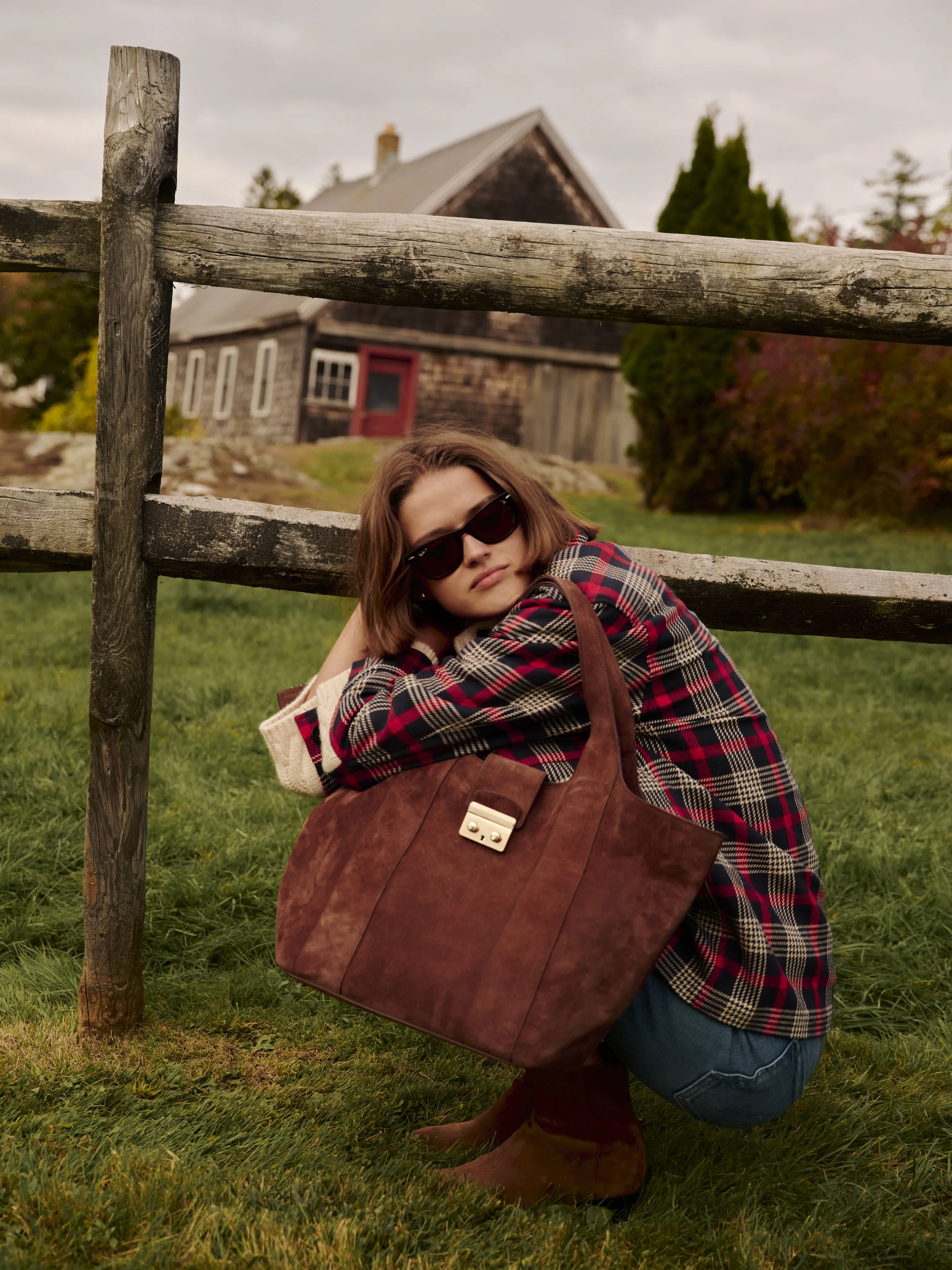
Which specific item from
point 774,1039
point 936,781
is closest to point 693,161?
point 936,781

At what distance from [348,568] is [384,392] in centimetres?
2086

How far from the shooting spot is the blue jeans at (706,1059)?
6.05 feet

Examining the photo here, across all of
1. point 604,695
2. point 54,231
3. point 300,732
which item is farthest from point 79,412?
point 604,695

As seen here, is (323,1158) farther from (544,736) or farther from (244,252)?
(244,252)

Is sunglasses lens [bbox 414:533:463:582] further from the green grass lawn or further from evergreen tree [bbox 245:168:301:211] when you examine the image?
evergreen tree [bbox 245:168:301:211]

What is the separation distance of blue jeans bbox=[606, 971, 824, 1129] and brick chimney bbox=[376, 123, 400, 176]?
28.8 metres

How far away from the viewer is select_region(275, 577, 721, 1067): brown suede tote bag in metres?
1.62

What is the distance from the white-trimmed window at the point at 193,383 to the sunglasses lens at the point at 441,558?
26297 mm

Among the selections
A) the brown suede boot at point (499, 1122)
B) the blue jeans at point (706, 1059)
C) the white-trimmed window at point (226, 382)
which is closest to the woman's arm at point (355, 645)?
the blue jeans at point (706, 1059)

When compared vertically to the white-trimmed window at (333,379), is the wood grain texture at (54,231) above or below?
above

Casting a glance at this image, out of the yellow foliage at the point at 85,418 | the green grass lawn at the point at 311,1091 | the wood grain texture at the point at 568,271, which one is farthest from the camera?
the yellow foliage at the point at 85,418

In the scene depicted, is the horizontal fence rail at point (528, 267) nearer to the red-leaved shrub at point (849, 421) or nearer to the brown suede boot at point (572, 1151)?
the brown suede boot at point (572, 1151)

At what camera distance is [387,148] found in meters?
28.1

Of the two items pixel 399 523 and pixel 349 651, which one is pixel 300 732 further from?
pixel 399 523
